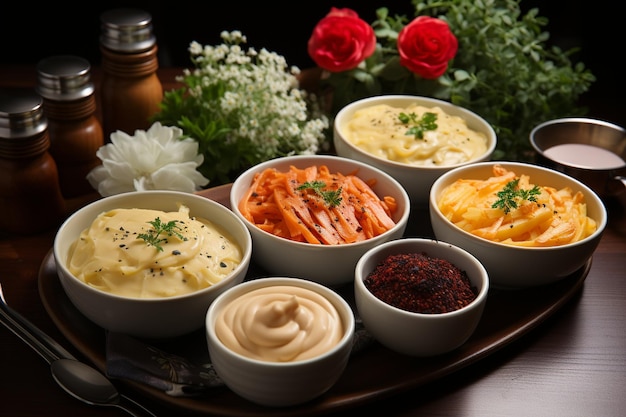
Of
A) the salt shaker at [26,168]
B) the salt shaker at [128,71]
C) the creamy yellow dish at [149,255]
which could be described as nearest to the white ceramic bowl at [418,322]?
the creamy yellow dish at [149,255]

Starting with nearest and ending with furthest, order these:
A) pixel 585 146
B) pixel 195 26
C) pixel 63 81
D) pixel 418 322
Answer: pixel 418 322, pixel 63 81, pixel 585 146, pixel 195 26

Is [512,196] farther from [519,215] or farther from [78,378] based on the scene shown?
[78,378]

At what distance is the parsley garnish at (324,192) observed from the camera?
2.82 m

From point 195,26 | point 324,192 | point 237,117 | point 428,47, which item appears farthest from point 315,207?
point 195,26

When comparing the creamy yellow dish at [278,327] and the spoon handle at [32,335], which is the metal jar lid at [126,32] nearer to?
the spoon handle at [32,335]

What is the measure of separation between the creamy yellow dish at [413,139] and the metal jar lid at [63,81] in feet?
3.70

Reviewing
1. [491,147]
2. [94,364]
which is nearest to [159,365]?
[94,364]

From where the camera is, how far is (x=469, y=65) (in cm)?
390

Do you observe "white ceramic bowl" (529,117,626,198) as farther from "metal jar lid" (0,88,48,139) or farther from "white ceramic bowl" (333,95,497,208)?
"metal jar lid" (0,88,48,139)

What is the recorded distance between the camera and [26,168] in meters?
2.88

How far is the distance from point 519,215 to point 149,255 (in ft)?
4.33

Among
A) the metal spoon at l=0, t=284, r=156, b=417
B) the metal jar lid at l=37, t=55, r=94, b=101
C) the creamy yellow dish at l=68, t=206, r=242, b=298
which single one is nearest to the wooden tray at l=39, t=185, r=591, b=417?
the metal spoon at l=0, t=284, r=156, b=417

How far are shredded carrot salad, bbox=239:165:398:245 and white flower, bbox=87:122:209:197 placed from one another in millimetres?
291

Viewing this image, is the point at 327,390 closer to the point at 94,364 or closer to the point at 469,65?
the point at 94,364
